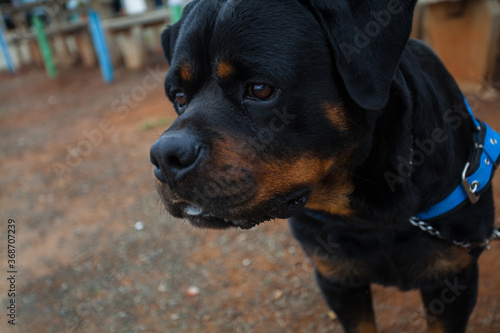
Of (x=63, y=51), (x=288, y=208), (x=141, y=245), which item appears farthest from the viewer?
(x=63, y=51)

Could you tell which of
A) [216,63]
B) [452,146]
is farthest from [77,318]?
[452,146]

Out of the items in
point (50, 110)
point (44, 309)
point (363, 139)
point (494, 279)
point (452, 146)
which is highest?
point (363, 139)

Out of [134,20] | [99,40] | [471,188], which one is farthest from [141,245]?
[134,20]

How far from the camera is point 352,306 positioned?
2.22 metres

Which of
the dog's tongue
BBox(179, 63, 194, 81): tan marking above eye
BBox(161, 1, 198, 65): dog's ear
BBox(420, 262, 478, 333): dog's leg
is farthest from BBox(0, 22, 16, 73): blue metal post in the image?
BBox(420, 262, 478, 333): dog's leg

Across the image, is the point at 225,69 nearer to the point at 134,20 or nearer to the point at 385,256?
the point at 385,256

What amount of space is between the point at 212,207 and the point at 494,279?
2242mm

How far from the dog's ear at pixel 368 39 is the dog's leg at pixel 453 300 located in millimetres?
963

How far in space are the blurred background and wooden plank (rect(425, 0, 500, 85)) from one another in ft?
0.04

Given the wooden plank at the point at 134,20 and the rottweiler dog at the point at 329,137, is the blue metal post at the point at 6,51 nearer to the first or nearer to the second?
the wooden plank at the point at 134,20

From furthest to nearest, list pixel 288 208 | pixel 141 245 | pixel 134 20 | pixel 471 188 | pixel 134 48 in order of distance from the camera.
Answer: pixel 134 48
pixel 134 20
pixel 141 245
pixel 471 188
pixel 288 208

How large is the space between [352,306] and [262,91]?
4.08ft

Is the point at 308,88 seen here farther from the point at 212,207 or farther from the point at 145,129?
the point at 145,129

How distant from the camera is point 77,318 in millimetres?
3092
